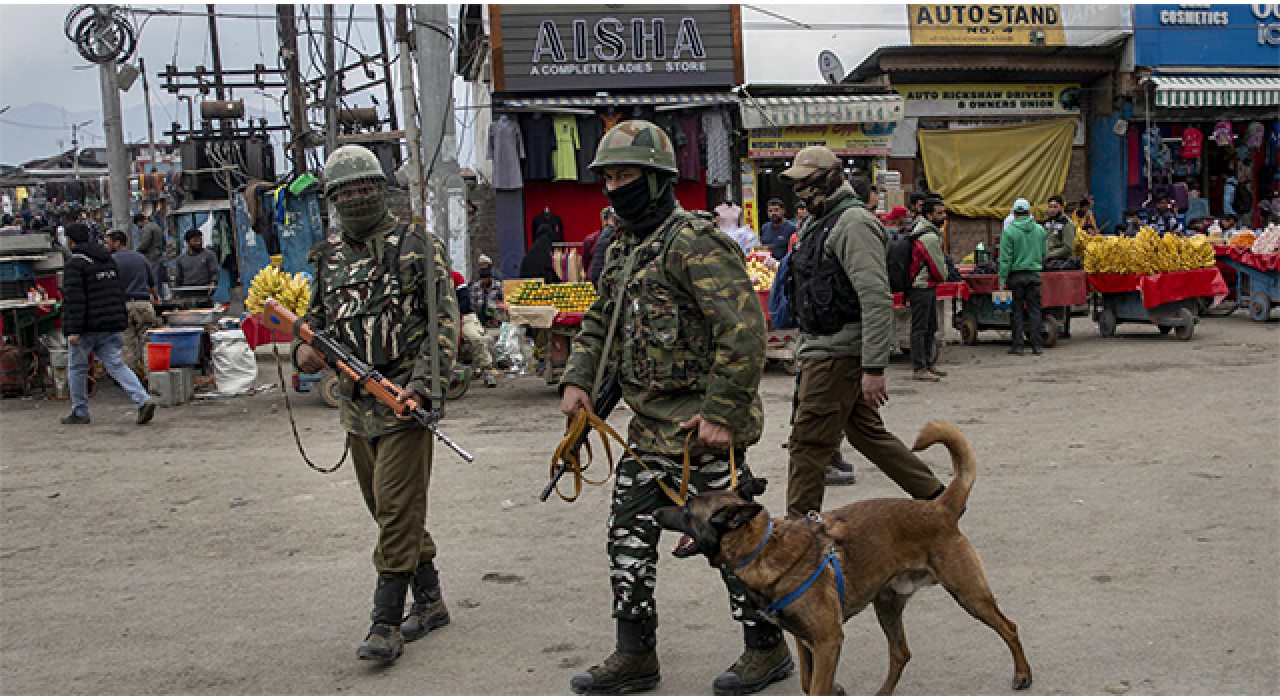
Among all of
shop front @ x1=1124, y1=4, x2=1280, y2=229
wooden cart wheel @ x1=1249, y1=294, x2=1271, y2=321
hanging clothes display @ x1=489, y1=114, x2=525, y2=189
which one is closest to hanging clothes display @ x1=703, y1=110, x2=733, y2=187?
hanging clothes display @ x1=489, y1=114, x2=525, y2=189

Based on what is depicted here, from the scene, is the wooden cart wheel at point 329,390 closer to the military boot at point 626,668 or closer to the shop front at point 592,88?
the military boot at point 626,668

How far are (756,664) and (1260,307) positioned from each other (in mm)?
14096

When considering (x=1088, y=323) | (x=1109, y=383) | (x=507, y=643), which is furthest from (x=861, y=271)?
(x=1088, y=323)

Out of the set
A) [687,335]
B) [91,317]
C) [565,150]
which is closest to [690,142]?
[565,150]

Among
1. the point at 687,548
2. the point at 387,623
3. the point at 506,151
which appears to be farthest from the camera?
the point at 506,151

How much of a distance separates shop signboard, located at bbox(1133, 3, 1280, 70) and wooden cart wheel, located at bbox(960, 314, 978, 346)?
1092 centimetres

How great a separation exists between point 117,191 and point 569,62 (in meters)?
7.87

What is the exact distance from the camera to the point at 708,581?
5.08 meters

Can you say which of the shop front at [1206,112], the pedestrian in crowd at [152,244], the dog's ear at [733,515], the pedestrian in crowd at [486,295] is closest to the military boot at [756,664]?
the dog's ear at [733,515]

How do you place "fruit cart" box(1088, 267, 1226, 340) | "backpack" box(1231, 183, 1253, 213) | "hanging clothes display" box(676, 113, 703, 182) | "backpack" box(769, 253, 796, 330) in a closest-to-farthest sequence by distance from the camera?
1. "backpack" box(769, 253, 796, 330)
2. "fruit cart" box(1088, 267, 1226, 340)
3. "hanging clothes display" box(676, 113, 703, 182)
4. "backpack" box(1231, 183, 1253, 213)

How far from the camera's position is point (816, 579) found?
10.9 feet

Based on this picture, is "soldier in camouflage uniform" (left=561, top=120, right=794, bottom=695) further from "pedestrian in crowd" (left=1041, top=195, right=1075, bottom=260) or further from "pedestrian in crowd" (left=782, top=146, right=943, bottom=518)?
"pedestrian in crowd" (left=1041, top=195, right=1075, bottom=260)

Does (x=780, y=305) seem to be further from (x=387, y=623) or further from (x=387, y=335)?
(x=387, y=623)

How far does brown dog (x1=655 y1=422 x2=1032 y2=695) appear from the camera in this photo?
3295 millimetres
